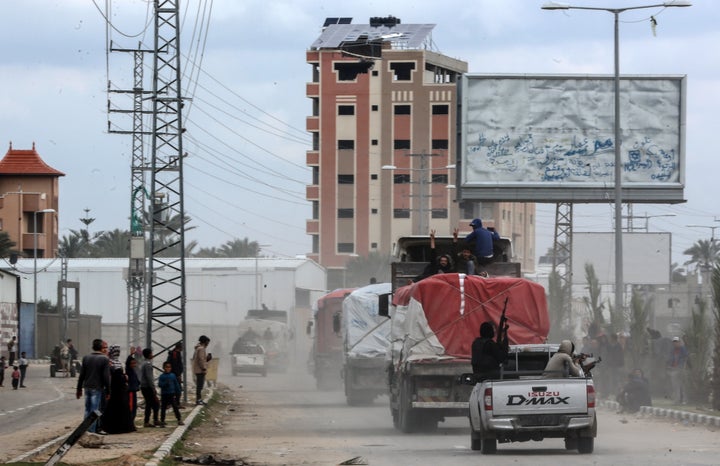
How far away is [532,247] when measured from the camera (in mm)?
132250

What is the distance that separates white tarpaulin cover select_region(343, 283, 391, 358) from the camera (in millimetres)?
34469

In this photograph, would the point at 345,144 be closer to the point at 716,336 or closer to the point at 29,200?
the point at 29,200

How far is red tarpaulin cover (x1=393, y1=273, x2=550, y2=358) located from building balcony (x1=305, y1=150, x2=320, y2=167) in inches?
3646

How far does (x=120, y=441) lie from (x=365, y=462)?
549 cm

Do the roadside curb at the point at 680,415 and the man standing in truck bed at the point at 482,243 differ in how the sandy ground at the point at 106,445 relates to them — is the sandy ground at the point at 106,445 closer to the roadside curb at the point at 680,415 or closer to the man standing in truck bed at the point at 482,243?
the man standing in truck bed at the point at 482,243

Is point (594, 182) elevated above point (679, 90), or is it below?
below

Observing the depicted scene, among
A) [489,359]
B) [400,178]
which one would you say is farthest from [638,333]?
[400,178]

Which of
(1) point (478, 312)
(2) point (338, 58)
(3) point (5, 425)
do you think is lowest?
(3) point (5, 425)

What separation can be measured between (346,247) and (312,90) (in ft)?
42.3

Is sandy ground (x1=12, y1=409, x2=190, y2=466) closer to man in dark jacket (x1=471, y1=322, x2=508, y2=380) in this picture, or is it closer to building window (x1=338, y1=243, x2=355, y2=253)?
man in dark jacket (x1=471, y1=322, x2=508, y2=380)

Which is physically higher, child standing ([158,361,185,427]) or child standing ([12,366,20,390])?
child standing ([158,361,185,427])

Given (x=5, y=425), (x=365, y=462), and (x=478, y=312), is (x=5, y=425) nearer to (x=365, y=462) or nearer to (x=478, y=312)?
(x=478, y=312)

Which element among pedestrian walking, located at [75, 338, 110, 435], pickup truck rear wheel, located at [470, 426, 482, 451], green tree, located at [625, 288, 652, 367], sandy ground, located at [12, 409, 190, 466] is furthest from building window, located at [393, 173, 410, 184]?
pickup truck rear wheel, located at [470, 426, 482, 451]

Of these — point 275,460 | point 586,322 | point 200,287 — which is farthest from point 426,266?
point 200,287
